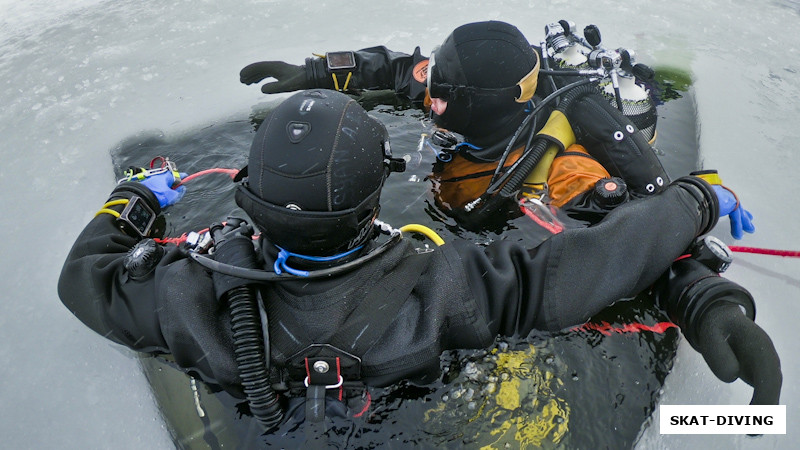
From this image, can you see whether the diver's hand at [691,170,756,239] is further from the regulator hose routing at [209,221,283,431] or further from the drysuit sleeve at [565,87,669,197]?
the regulator hose routing at [209,221,283,431]

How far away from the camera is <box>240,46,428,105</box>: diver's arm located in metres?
3.23

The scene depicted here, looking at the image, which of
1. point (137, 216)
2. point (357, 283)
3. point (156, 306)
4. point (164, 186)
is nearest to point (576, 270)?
point (357, 283)

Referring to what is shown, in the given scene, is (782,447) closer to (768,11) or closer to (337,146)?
(337,146)

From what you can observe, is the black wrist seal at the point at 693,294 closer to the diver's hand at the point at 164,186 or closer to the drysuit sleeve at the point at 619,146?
the drysuit sleeve at the point at 619,146

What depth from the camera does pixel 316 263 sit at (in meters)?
1.33

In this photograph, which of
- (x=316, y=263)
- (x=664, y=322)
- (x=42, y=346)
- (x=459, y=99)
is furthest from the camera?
(x=459, y=99)

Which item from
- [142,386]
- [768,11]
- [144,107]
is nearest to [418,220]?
[142,386]

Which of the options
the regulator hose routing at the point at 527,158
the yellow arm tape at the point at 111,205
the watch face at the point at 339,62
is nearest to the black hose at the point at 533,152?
the regulator hose routing at the point at 527,158

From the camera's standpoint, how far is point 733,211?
194 centimetres

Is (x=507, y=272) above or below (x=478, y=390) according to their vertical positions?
above

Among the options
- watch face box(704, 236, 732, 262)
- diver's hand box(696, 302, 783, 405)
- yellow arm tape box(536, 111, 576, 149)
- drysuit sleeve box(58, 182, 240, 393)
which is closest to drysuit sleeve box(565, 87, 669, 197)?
yellow arm tape box(536, 111, 576, 149)

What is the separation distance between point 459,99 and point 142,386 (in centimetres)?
176

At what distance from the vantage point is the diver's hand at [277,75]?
3.22 m

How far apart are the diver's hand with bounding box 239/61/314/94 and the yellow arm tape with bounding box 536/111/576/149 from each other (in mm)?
1727
